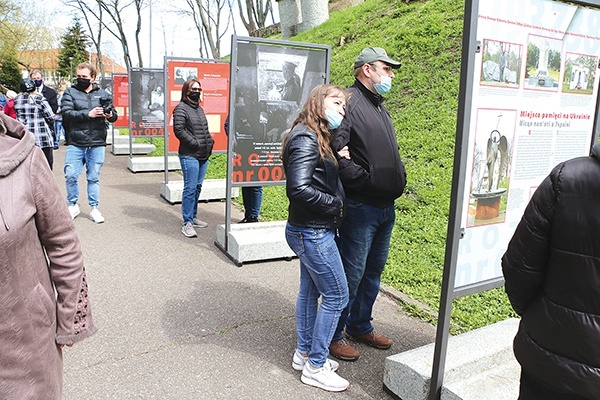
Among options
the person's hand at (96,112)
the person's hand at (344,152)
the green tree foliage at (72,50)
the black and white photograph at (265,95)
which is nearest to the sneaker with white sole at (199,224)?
the black and white photograph at (265,95)

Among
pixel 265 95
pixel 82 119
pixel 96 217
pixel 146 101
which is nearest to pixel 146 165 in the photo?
pixel 146 101

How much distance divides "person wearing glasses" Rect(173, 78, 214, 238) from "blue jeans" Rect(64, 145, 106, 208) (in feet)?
4.10

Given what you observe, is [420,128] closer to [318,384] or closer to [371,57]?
[371,57]

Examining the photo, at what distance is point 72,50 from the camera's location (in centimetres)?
5491

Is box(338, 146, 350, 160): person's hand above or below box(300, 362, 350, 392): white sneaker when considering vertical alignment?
above

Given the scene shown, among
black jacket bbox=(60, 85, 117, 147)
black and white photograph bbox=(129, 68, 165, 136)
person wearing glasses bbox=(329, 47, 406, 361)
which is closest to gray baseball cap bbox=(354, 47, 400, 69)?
person wearing glasses bbox=(329, 47, 406, 361)

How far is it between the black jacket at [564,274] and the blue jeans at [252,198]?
16.0 ft

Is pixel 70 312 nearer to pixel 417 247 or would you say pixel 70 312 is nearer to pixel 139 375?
pixel 139 375

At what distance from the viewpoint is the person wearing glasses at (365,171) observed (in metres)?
3.35

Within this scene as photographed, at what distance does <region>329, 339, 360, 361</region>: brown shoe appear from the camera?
11.8 ft

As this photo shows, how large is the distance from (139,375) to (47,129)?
19.2ft

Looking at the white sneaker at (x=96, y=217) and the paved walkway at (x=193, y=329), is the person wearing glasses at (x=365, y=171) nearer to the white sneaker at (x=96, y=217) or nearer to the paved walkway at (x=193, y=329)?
the paved walkway at (x=193, y=329)

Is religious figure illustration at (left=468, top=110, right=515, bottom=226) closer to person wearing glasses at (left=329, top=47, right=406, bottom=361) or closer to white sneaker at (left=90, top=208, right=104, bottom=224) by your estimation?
person wearing glasses at (left=329, top=47, right=406, bottom=361)

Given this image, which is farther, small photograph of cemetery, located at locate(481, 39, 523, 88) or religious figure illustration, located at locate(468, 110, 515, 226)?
religious figure illustration, located at locate(468, 110, 515, 226)
